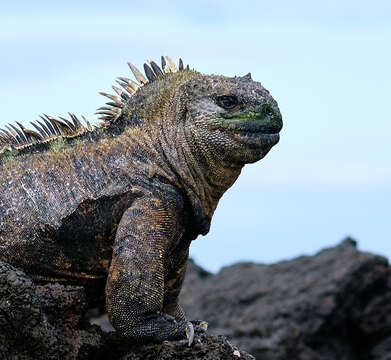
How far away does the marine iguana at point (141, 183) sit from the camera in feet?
19.8

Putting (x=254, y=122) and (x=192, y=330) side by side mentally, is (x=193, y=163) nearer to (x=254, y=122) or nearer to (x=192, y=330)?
(x=254, y=122)

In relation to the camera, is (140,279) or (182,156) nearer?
(140,279)

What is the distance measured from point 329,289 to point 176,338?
6706mm

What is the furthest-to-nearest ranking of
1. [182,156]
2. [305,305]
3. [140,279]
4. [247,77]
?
[305,305], [247,77], [182,156], [140,279]

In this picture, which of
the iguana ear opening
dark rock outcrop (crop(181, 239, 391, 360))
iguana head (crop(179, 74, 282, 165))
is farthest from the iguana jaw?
dark rock outcrop (crop(181, 239, 391, 360))

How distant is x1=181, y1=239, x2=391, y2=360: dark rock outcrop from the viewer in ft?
38.8

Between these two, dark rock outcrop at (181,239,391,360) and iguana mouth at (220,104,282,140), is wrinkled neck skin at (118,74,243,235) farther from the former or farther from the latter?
dark rock outcrop at (181,239,391,360)

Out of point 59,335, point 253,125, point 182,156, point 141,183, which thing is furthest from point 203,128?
point 59,335

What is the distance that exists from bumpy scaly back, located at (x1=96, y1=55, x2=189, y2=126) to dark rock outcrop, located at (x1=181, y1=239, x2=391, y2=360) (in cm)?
589

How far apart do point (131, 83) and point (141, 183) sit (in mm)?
1012

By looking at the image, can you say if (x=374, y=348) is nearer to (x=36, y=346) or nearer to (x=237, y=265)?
(x=237, y=265)

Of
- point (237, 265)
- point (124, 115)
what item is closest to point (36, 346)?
point (124, 115)

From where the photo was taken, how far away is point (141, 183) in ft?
20.2

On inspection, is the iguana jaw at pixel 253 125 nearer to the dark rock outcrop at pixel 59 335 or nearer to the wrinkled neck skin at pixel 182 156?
the wrinkled neck skin at pixel 182 156
